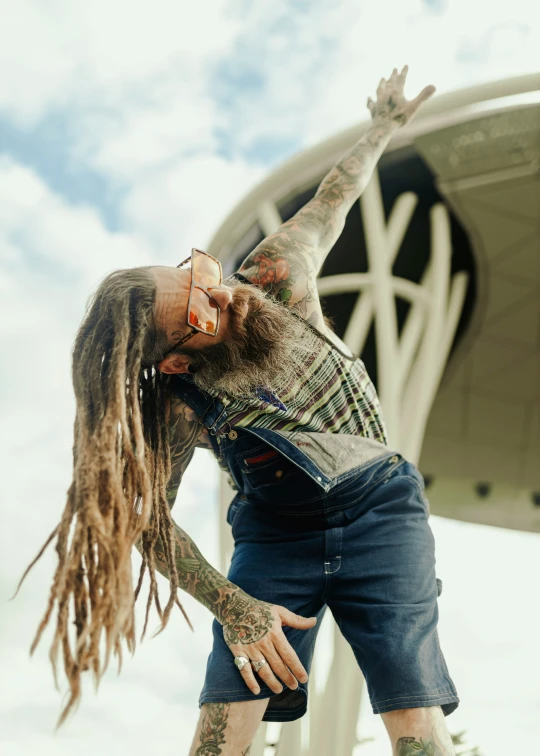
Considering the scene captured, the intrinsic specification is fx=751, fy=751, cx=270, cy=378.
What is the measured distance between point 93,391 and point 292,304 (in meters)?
0.87

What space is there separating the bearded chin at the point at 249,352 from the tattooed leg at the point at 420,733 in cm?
120

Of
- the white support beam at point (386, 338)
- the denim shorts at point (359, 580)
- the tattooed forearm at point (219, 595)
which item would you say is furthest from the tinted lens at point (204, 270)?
the white support beam at point (386, 338)

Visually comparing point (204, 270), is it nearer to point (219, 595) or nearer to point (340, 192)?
point (340, 192)

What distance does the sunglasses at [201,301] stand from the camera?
8.46 feet

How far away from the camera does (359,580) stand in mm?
2666

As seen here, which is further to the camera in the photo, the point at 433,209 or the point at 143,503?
the point at 433,209

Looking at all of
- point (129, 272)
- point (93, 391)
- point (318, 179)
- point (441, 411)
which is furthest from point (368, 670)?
point (441, 411)

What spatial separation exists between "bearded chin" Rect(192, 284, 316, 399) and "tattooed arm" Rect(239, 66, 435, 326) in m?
0.19

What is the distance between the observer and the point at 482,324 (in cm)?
1064

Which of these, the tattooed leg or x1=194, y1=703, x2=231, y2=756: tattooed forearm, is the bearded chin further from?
the tattooed leg

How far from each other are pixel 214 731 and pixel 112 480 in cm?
98

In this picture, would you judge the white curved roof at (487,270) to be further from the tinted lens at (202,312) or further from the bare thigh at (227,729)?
the bare thigh at (227,729)

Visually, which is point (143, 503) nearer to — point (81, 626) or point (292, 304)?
point (81, 626)

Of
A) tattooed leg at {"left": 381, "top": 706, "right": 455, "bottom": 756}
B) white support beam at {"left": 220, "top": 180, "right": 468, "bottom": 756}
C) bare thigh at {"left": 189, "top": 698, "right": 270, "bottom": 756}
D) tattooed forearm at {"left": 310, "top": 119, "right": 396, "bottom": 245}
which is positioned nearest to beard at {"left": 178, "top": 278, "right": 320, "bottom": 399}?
tattooed forearm at {"left": 310, "top": 119, "right": 396, "bottom": 245}
